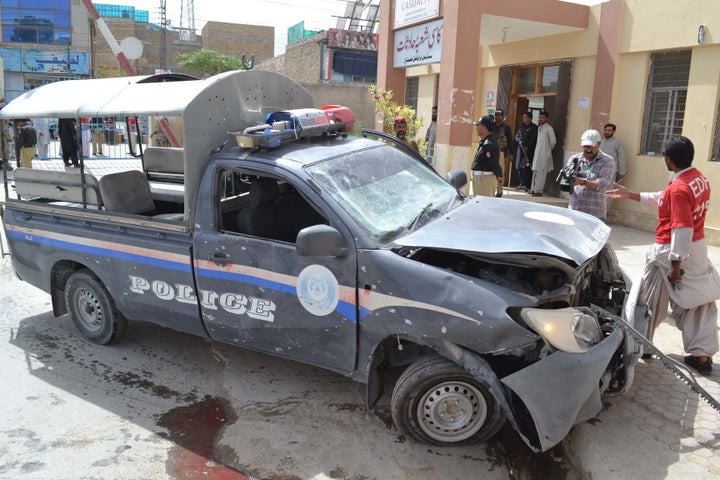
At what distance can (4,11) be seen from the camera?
37.0 meters

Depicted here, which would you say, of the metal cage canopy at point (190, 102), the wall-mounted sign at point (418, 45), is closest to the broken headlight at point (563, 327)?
the metal cage canopy at point (190, 102)

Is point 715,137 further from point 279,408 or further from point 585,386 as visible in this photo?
point 279,408

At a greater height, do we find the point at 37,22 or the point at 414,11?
the point at 37,22

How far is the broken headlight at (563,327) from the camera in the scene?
2979mm

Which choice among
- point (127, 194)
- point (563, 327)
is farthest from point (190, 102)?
point (563, 327)

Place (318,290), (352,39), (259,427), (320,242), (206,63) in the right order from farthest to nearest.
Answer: (206,63) → (352,39) → (259,427) → (318,290) → (320,242)

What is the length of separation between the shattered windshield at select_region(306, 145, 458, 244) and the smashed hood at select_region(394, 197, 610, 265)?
6.1 inches

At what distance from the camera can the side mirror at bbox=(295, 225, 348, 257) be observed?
3.27 metres

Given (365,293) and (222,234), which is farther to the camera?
(222,234)

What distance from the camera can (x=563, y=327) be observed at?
3.03 m

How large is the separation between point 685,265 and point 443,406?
2167 mm

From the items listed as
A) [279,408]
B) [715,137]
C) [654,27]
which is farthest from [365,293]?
[654,27]

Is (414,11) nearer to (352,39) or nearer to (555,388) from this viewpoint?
(555,388)

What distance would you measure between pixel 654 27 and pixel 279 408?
872cm
